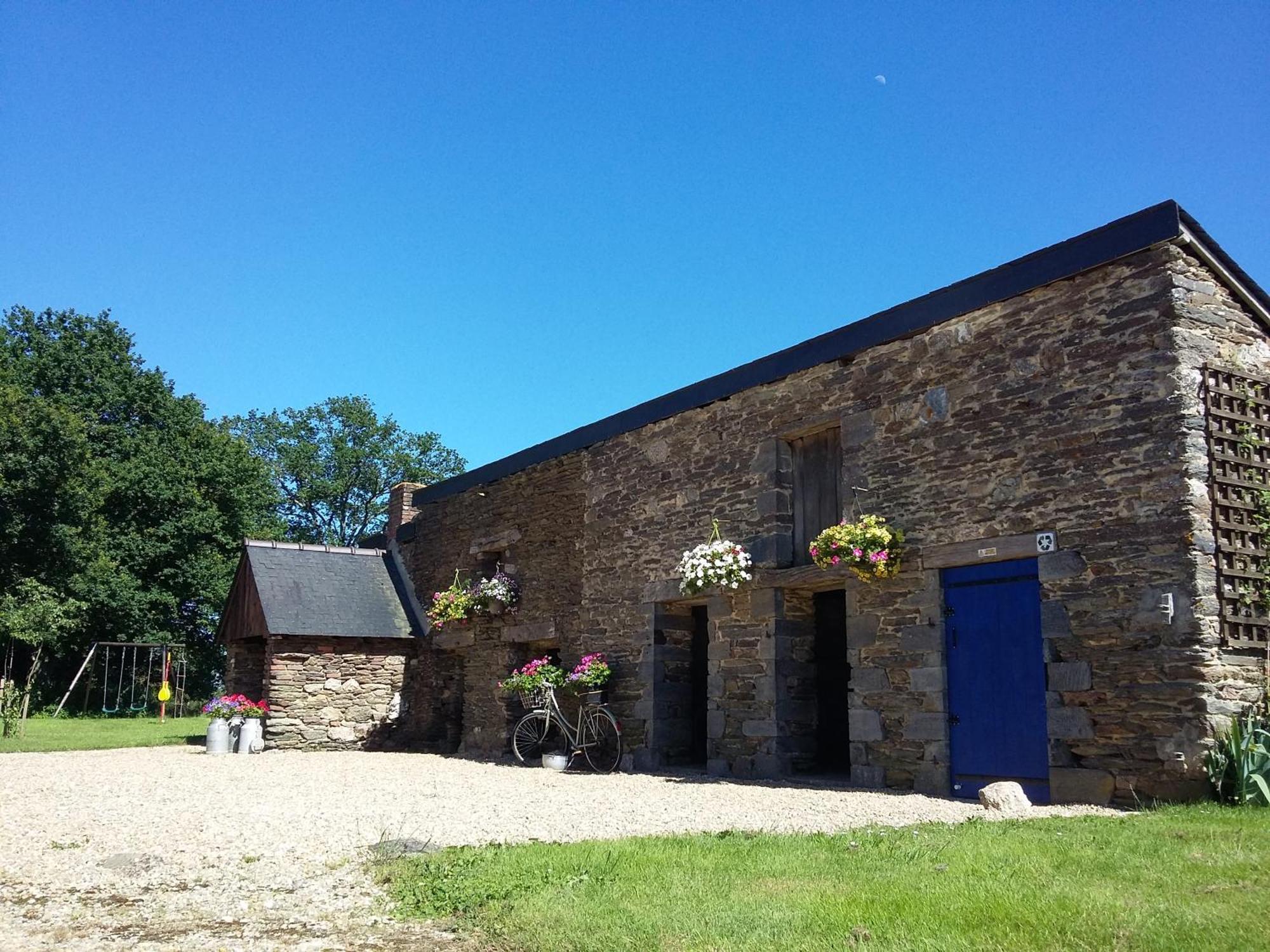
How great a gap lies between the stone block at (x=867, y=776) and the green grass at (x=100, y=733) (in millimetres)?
11339

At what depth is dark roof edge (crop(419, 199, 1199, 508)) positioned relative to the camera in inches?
294

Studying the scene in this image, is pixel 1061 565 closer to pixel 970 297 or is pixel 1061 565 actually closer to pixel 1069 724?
pixel 1069 724

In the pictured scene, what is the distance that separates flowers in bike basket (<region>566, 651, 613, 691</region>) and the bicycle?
228 mm

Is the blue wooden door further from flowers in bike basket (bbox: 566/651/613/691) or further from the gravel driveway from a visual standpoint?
flowers in bike basket (bbox: 566/651/613/691)

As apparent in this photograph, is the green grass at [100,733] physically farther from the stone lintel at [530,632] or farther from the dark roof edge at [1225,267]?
the dark roof edge at [1225,267]

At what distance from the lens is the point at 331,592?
661 inches

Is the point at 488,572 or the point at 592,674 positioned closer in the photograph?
the point at 592,674

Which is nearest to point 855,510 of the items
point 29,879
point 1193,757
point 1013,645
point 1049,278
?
point 1013,645

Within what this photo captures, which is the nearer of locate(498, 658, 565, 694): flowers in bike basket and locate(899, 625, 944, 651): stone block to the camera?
locate(899, 625, 944, 651): stone block

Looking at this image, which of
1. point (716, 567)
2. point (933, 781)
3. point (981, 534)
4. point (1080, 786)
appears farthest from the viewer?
point (716, 567)

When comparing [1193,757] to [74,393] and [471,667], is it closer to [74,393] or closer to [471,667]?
[471,667]

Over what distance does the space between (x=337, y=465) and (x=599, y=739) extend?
30675 millimetres

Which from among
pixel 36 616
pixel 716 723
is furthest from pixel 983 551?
pixel 36 616

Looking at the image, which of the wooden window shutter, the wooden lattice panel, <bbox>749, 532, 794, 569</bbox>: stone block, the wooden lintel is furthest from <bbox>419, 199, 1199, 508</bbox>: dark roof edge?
the wooden lintel
